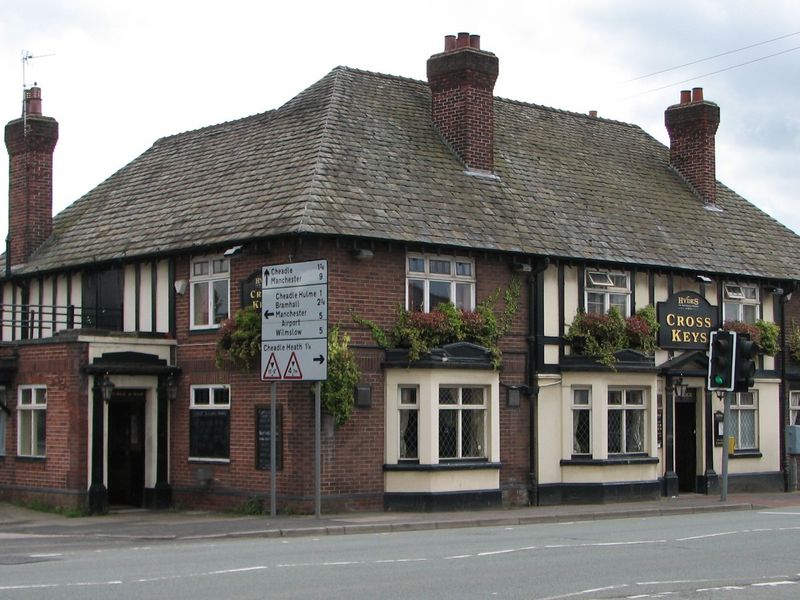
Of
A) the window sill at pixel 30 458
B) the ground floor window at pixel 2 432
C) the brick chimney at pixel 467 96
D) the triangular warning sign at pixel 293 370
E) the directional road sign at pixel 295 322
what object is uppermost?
the brick chimney at pixel 467 96

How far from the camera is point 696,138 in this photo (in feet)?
109

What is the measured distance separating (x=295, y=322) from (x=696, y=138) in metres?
15.5

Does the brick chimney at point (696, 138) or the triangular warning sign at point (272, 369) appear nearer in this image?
the triangular warning sign at point (272, 369)

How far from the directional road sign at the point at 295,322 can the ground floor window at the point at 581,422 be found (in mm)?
7273

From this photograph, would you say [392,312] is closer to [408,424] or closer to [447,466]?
[408,424]

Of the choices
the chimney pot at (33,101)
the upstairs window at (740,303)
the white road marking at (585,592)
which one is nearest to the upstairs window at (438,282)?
the upstairs window at (740,303)

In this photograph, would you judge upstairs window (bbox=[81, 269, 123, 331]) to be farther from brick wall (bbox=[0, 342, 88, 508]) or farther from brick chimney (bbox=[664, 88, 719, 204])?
brick chimney (bbox=[664, 88, 719, 204])

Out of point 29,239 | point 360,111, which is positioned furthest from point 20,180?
point 360,111

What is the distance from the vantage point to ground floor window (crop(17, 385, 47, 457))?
25703 mm

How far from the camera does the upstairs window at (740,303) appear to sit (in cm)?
3016

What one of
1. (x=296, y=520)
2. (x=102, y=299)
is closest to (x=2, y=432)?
(x=102, y=299)

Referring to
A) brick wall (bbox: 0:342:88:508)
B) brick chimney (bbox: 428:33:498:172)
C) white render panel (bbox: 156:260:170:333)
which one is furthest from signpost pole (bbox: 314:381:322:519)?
brick chimney (bbox: 428:33:498:172)

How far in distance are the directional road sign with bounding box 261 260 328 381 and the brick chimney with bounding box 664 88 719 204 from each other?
14.6 m

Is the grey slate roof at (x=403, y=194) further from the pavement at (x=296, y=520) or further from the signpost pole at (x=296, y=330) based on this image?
the pavement at (x=296, y=520)
